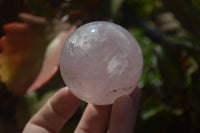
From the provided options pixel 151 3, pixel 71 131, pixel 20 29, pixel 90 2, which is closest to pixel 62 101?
pixel 71 131

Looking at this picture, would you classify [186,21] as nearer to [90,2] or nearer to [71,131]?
[90,2]

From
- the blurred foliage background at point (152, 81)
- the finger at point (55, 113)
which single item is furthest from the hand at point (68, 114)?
the blurred foliage background at point (152, 81)

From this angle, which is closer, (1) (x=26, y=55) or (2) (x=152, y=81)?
(1) (x=26, y=55)

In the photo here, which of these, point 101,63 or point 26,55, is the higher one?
point 101,63

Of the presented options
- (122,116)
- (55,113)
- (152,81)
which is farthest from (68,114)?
(152,81)

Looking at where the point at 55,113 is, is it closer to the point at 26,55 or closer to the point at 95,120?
the point at 95,120
